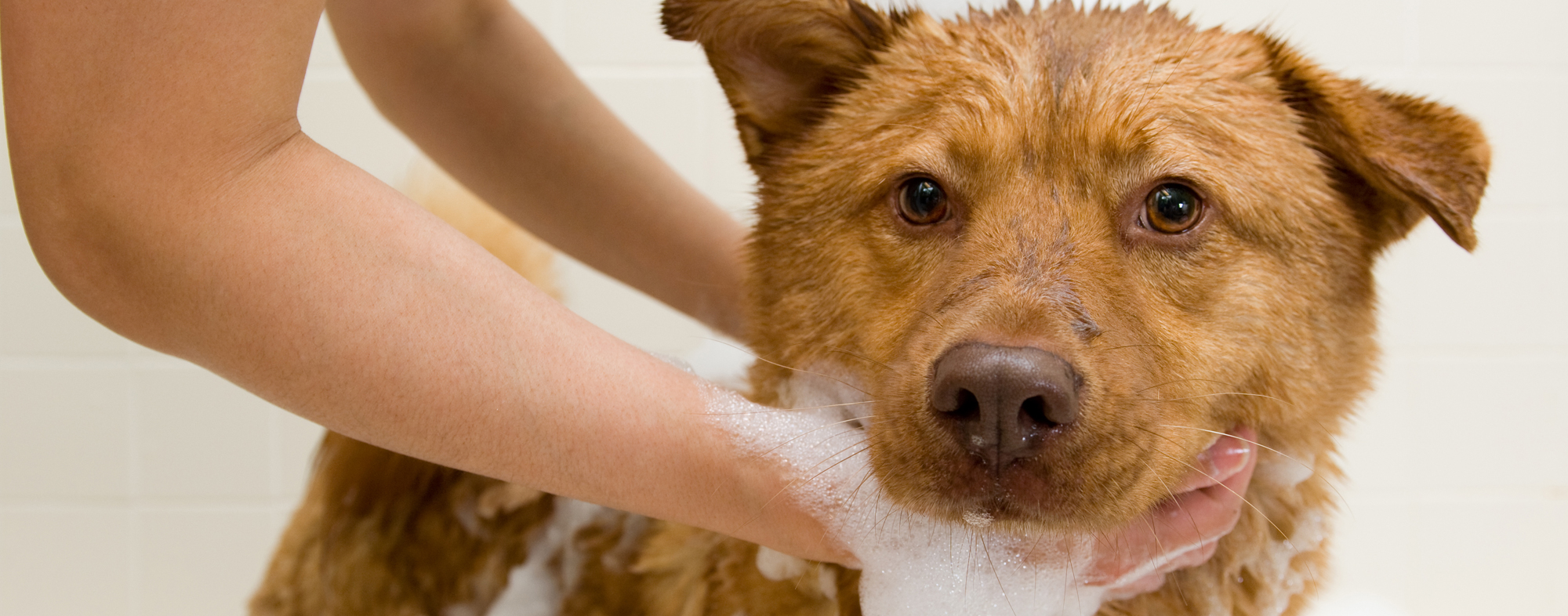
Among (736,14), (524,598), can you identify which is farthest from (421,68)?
(524,598)

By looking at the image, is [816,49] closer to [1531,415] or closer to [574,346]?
[574,346]

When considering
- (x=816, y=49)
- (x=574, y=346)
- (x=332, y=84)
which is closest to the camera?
(x=574, y=346)

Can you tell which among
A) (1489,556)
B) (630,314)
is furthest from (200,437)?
(1489,556)

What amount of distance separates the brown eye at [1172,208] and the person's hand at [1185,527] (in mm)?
322

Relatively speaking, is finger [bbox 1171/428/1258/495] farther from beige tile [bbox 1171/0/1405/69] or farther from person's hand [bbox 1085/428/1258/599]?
beige tile [bbox 1171/0/1405/69]

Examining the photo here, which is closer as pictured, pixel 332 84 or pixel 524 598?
pixel 524 598

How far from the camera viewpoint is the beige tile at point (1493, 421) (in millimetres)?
3330

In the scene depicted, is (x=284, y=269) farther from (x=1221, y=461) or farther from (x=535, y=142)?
(x=1221, y=461)

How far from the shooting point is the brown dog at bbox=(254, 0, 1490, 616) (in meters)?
1.34

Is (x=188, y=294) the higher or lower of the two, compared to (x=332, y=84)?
lower

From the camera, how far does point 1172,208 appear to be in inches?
60.6

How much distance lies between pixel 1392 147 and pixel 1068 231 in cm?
50

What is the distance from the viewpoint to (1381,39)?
125 inches

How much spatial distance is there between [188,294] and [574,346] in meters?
0.41
